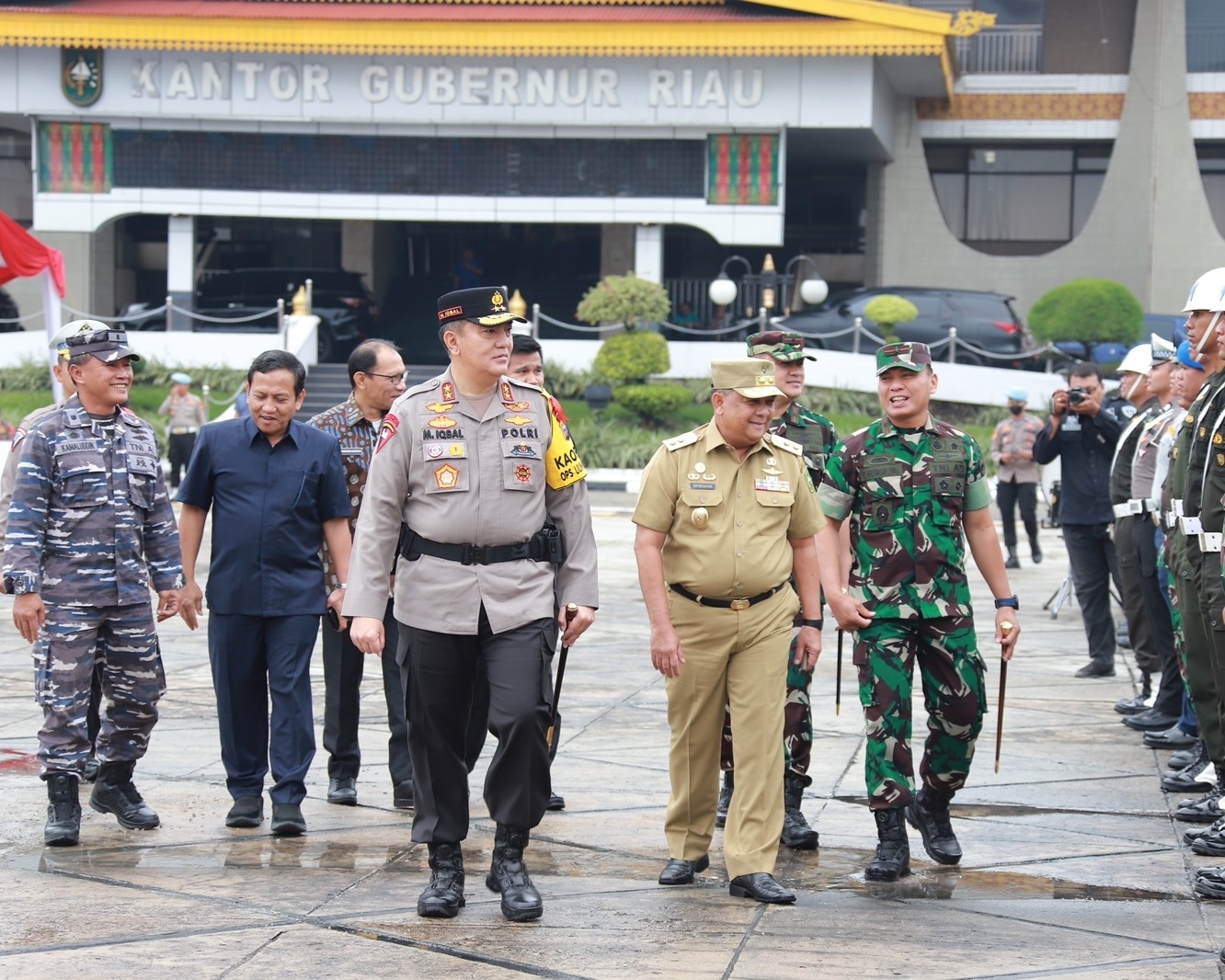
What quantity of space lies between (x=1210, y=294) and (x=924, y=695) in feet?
5.90

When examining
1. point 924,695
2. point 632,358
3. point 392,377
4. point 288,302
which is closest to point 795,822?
point 924,695

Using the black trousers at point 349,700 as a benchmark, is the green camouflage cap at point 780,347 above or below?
above

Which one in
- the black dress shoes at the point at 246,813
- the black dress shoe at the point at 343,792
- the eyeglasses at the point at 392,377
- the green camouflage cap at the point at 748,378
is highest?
the green camouflage cap at the point at 748,378

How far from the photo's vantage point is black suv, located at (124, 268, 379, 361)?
100 feet

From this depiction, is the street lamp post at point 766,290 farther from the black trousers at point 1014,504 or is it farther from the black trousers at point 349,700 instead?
the black trousers at point 349,700

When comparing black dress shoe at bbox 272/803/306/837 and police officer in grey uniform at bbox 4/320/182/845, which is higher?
police officer in grey uniform at bbox 4/320/182/845

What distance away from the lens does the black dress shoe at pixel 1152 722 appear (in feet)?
29.3

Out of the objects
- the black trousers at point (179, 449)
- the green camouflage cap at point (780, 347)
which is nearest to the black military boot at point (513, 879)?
the green camouflage cap at point (780, 347)

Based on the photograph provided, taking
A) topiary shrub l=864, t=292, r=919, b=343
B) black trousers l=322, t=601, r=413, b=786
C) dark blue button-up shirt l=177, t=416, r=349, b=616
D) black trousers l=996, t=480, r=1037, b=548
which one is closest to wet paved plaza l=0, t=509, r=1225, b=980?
black trousers l=322, t=601, r=413, b=786

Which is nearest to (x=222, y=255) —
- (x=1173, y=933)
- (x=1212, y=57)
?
(x=1212, y=57)

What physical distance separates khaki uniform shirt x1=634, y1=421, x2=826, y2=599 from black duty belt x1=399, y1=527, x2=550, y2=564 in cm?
44

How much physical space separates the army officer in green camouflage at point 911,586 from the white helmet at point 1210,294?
97 centimetres

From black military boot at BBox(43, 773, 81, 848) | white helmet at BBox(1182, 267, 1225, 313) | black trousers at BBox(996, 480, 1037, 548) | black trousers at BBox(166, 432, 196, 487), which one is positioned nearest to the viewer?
white helmet at BBox(1182, 267, 1225, 313)

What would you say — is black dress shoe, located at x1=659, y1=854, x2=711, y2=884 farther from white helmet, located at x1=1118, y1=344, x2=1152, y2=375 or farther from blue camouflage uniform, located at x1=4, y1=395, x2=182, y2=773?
white helmet, located at x1=1118, y1=344, x2=1152, y2=375
